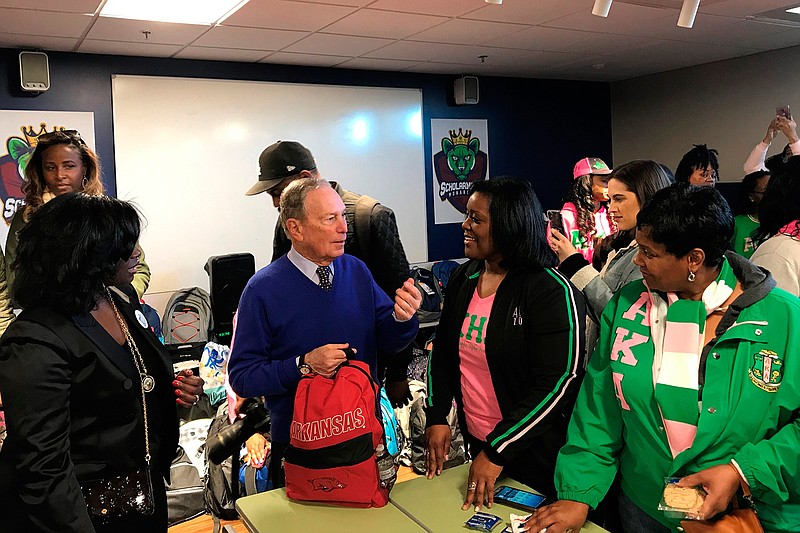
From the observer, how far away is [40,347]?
5.15ft

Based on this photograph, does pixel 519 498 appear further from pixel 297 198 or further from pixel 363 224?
pixel 363 224

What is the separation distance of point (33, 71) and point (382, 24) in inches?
101

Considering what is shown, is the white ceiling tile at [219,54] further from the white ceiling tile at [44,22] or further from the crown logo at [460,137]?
the crown logo at [460,137]

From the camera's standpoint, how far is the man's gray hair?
85.4 inches

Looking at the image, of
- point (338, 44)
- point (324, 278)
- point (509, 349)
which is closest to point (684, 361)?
point (509, 349)

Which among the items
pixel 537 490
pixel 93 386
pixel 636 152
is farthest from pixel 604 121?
pixel 93 386

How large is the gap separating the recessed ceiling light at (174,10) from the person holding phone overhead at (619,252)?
267 centimetres

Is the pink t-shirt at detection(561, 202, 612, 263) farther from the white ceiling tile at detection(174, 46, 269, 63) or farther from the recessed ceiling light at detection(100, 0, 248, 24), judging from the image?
the white ceiling tile at detection(174, 46, 269, 63)

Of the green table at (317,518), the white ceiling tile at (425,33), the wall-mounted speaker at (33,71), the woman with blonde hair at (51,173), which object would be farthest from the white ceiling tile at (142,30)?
the green table at (317,518)

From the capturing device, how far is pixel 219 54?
18.7 feet

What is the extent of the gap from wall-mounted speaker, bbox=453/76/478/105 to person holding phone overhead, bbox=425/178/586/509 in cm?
501

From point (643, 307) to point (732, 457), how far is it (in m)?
0.39

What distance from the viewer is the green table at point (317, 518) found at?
1714mm

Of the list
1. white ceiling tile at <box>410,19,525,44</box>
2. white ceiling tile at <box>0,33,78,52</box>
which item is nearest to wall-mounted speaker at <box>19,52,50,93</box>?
white ceiling tile at <box>0,33,78,52</box>
